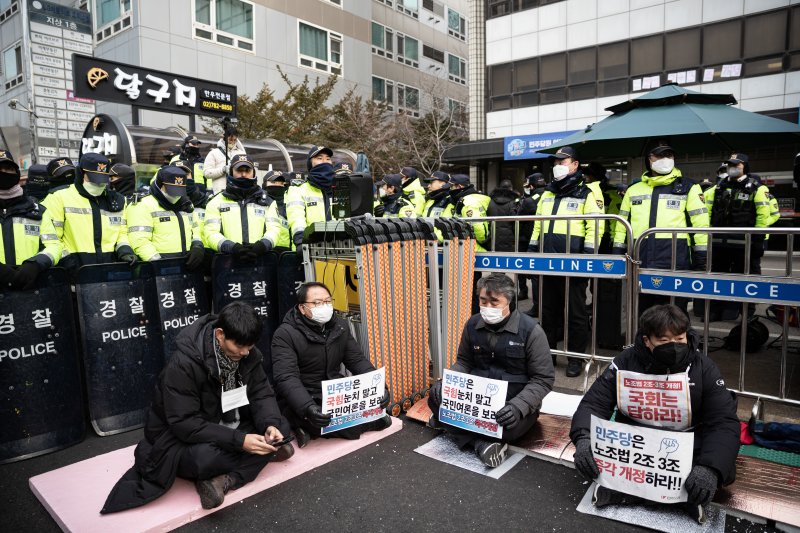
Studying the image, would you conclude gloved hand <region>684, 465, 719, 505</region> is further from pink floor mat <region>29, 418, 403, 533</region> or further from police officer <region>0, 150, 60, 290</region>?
police officer <region>0, 150, 60, 290</region>

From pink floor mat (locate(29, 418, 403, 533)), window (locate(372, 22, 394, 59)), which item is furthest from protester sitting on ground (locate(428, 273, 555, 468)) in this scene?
window (locate(372, 22, 394, 59))

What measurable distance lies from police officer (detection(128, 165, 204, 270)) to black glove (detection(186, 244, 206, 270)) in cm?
19

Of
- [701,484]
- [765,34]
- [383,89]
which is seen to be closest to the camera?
[701,484]

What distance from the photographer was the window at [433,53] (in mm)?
35469

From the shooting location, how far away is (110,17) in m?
19.8

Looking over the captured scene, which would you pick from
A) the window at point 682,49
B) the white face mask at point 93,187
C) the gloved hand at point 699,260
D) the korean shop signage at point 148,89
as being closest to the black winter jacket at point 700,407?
the gloved hand at point 699,260

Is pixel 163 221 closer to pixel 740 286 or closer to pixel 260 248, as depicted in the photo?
pixel 260 248

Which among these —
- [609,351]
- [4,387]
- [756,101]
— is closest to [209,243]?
[4,387]

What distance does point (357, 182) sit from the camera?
503 cm

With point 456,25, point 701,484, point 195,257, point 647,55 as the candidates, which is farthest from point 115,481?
point 456,25

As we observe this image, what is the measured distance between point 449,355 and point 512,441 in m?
1.21

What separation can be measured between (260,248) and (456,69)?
36.7m

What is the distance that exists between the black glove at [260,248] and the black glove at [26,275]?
172cm

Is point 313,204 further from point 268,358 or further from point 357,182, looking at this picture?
point 268,358
